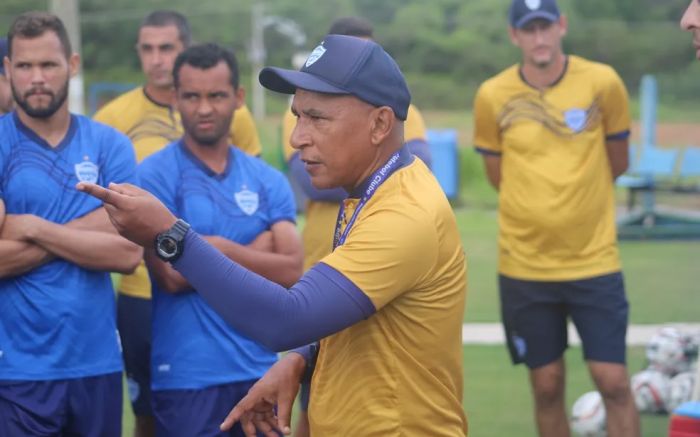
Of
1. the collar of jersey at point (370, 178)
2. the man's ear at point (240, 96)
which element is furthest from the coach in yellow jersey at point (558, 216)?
the collar of jersey at point (370, 178)

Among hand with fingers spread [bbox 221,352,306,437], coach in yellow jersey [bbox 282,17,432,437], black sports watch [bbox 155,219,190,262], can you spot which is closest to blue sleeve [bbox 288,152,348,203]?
coach in yellow jersey [bbox 282,17,432,437]

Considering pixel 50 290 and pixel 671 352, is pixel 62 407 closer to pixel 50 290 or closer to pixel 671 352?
pixel 50 290

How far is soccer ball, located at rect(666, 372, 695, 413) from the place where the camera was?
825 centimetres

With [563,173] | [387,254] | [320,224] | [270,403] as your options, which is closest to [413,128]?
[320,224]

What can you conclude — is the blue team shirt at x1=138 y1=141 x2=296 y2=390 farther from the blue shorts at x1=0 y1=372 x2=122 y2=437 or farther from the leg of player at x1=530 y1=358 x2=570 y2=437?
the leg of player at x1=530 y1=358 x2=570 y2=437

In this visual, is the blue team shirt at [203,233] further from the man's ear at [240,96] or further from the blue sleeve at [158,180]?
the man's ear at [240,96]

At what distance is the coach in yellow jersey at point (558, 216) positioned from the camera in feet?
23.2

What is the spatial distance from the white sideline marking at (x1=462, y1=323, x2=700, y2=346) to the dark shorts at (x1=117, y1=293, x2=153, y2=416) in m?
4.65

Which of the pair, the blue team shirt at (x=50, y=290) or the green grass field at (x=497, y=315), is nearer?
the blue team shirt at (x=50, y=290)

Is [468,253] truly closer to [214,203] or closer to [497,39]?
[214,203]

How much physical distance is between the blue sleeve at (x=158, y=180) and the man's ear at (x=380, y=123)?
184 centimetres

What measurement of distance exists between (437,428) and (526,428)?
465 cm

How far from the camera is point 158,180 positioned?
18.2ft

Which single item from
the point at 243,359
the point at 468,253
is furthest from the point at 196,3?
the point at 243,359
